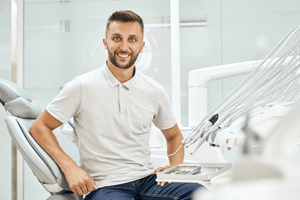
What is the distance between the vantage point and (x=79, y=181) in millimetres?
1101

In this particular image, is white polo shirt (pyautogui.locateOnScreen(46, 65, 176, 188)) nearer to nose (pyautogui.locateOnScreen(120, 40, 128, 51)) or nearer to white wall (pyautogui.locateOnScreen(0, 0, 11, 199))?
nose (pyautogui.locateOnScreen(120, 40, 128, 51))

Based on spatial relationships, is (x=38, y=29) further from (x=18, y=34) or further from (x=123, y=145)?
(x=123, y=145)

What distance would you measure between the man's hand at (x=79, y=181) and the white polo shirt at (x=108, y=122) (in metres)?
0.07

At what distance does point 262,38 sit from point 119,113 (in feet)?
5.52

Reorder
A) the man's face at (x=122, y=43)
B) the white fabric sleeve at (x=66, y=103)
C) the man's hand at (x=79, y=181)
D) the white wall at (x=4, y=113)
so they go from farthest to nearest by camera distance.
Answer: the white wall at (x=4, y=113), the man's face at (x=122, y=43), the white fabric sleeve at (x=66, y=103), the man's hand at (x=79, y=181)

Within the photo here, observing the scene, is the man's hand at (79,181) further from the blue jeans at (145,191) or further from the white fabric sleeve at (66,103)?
the white fabric sleeve at (66,103)

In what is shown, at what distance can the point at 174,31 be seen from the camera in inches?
96.0

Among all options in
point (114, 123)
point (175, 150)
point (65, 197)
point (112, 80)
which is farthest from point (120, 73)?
point (65, 197)

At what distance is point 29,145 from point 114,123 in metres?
0.34

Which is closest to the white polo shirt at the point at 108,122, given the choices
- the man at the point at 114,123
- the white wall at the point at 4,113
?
the man at the point at 114,123

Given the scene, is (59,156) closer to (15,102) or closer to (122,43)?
(15,102)

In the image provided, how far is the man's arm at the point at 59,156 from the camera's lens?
43.6 inches

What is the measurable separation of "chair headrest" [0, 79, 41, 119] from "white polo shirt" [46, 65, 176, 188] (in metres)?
0.15

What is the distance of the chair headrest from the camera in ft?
4.22
